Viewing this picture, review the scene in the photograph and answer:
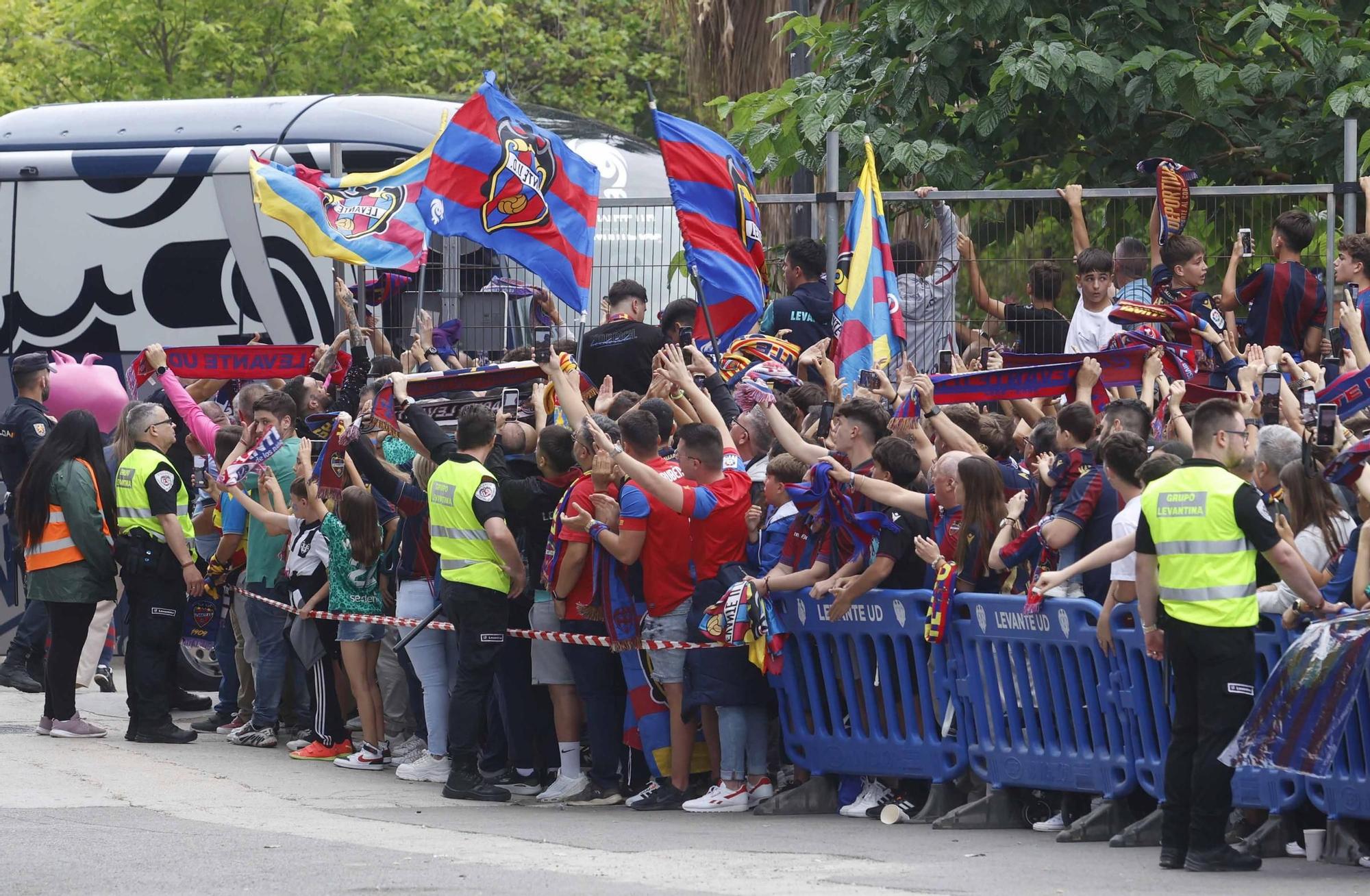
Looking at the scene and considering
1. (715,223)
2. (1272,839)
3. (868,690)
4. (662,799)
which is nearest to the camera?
(1272,839)

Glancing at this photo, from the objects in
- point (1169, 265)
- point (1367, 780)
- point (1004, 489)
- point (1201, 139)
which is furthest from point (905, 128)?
point (1367, 780)

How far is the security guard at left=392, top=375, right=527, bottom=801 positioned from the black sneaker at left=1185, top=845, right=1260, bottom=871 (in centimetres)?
383

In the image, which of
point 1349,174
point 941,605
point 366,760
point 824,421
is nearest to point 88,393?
point 366,760

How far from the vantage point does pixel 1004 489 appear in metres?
9.12

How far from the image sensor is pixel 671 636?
9.76m

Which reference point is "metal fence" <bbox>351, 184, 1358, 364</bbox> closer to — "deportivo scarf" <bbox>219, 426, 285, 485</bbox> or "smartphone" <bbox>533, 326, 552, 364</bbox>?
"smartphone" <bbox>533, 326, 552, 364</bbox>

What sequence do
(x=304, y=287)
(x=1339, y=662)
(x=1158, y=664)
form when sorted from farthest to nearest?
(x=304, y=287) → (x=1158, y=664) → (x=1339, y=662)

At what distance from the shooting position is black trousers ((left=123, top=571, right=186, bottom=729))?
1210 centimetres

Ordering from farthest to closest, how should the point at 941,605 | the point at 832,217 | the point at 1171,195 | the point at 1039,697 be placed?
the point at 832,217, the point at 1171,195, the point at 941,605, the point at 1039,697

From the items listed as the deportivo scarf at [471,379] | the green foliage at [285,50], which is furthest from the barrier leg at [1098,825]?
the green foliage at [285,50]

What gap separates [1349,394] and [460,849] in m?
4.43

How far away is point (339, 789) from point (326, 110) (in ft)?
24.8

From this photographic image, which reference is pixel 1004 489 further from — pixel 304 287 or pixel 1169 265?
pixel 304 287

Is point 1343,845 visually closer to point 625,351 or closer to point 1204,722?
point 1204,722
